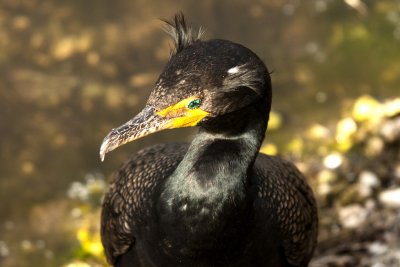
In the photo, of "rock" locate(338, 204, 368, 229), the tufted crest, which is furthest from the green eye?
"rock" locate(338, 204, 368, 229)

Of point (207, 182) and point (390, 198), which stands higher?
point (390, 198)

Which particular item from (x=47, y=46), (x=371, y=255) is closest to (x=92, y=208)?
(x=47, y=46)

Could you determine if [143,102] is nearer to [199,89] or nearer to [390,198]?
[390,198]

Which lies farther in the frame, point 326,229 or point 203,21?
point 203,21

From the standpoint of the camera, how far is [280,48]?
333 inches

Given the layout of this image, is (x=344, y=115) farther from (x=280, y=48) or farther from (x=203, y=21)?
(x=203, y=21)

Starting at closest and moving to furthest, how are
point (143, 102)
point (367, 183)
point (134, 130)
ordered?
point (134, 130)
point (367, 183)
point (143, 102)

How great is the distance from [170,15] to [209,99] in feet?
15.7

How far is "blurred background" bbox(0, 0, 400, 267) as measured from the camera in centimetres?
645

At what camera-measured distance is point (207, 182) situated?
13.8 feet

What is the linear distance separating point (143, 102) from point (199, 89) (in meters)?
4.01

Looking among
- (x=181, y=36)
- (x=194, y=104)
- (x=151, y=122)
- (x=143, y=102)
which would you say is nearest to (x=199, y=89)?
(x=194, y=104)

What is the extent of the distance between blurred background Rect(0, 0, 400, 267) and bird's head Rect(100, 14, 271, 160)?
7.41 feet

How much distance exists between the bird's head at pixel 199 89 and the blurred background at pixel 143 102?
2260 millimetres
